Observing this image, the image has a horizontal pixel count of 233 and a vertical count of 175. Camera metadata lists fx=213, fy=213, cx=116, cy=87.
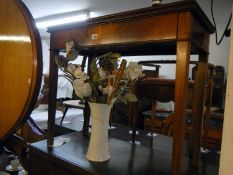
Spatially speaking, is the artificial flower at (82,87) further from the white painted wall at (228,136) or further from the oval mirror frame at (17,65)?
the white painted wall at (228,136)

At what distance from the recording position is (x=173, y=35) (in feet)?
2.74

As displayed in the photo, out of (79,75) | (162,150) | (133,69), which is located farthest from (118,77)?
(162,150)

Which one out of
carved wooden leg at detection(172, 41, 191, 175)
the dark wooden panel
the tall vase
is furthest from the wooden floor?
the dark wooden panel

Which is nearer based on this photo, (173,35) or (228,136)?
(228,136)

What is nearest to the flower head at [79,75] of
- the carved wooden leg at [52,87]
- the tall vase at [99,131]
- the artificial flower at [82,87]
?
the artificial flower at [82,87]

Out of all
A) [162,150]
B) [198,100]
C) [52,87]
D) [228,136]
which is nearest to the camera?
[228,136]

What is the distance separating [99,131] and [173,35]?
571 mm

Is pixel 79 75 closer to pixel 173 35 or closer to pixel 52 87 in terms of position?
pixel 52 87

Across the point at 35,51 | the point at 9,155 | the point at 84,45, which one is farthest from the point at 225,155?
the point at 9,155

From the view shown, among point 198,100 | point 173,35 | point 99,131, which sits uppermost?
point 173,35

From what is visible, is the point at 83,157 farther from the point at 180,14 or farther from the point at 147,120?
the point at 147,120

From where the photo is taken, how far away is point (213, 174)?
105 cm

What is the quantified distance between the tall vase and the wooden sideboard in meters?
0.32

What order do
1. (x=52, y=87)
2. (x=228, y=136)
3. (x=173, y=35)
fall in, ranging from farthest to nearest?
(x=52, y=87)
(x=173, y=35)
(x=228, y=136)
